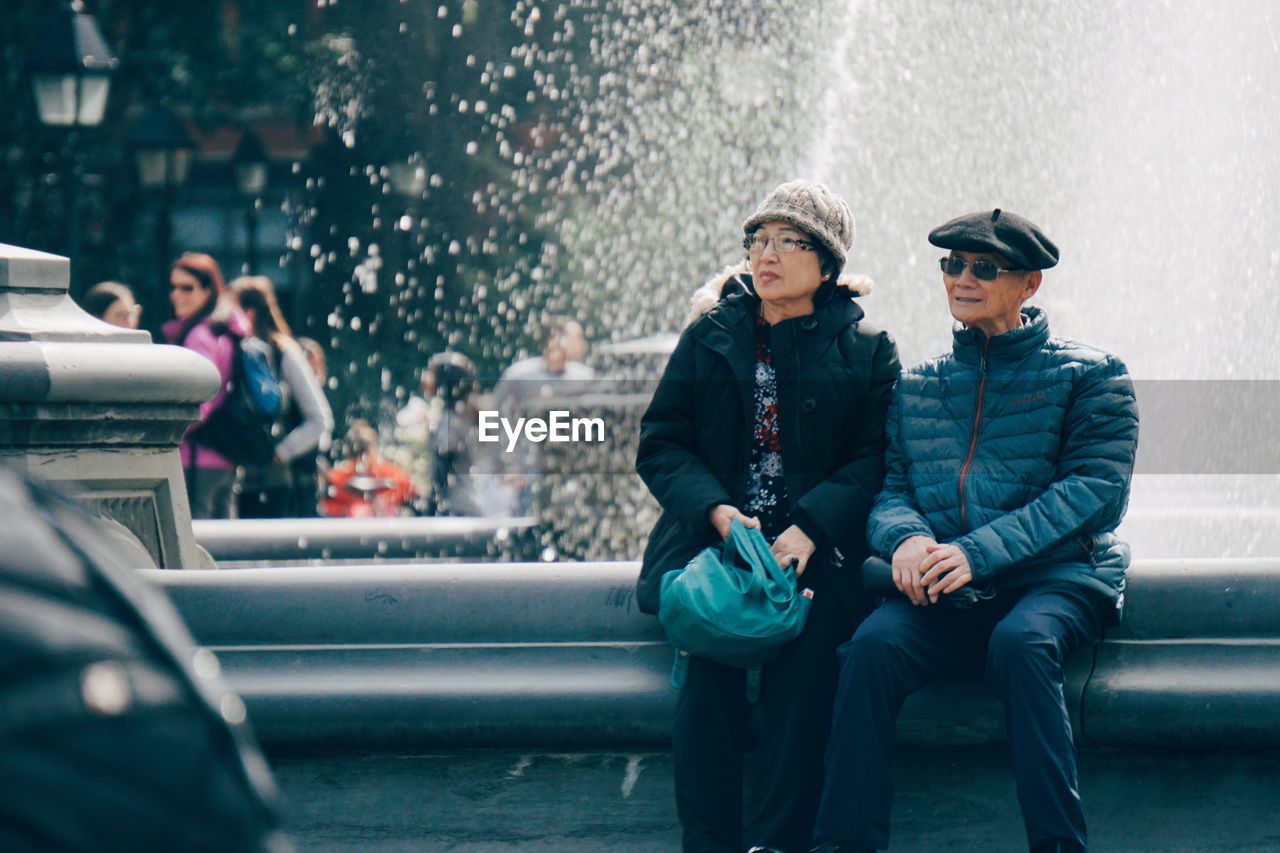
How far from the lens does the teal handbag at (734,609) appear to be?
3.79 m

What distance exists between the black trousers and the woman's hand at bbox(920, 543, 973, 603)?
27cm

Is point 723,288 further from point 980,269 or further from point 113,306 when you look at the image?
point 113,306

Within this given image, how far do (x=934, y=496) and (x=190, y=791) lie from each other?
2.93 metres

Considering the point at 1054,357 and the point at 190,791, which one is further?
the point at 1054,357

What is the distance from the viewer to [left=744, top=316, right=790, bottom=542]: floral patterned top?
4160mm

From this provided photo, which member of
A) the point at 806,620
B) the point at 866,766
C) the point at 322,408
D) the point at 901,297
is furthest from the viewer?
the point at 901,297

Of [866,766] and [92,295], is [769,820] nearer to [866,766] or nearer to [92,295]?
[866,766]

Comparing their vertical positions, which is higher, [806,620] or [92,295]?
[806,620]

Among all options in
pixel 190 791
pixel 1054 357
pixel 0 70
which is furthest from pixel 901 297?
pixel 0 70

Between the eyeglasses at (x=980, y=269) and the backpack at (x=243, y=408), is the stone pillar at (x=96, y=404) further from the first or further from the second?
the backpack at (x=243, y=408)

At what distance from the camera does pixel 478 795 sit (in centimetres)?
396

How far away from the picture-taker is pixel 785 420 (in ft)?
13.7

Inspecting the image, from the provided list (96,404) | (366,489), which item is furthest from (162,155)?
(96,404)

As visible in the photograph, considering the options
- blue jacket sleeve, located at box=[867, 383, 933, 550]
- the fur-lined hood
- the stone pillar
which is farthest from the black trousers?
the stone pillar
